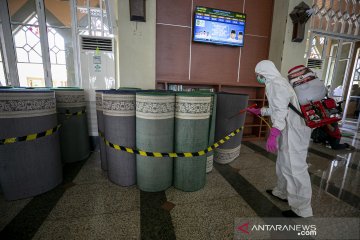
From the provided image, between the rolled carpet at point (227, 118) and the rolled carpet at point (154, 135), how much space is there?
100 cm

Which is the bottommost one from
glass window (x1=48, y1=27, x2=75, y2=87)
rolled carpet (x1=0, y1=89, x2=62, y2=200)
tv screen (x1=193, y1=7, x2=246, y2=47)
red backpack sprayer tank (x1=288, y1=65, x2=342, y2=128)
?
rolled carpet (x1=0, y1=89, x2=62, y2=200)

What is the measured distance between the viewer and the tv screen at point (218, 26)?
371cm

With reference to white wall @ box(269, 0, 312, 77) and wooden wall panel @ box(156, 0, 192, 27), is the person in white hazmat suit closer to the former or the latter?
wooden wall panel @ box(156, 0, 192, 27)

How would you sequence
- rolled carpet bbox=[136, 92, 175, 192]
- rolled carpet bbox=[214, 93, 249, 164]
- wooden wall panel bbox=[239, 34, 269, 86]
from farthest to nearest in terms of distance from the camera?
1. wooden wall panel bbox=[239, 34, 269, 86]
2. rolled carpet bbox=[214, 93, 249, 164]
3. rolled carpet bbox=[136, 92, 175, 192]

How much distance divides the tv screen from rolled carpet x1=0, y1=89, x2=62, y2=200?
3.12 m

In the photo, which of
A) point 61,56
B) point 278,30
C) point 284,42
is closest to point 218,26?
point 278,30

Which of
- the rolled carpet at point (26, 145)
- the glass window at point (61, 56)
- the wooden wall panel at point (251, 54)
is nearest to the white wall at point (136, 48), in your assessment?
the glass window at point (61, 56)

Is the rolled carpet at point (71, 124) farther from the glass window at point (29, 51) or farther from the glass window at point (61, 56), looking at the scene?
the glass window at point (29, 51)

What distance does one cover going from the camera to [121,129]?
6.11 ft

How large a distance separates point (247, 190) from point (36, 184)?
7.45ft

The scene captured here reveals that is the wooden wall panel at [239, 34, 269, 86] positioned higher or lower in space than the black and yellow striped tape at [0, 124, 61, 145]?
higher

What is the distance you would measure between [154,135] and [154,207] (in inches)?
27.1

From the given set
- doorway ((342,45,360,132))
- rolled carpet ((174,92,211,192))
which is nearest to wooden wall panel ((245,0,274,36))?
rolled carpet ((174,92,211,192))

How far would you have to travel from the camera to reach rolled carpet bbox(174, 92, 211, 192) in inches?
69.6
